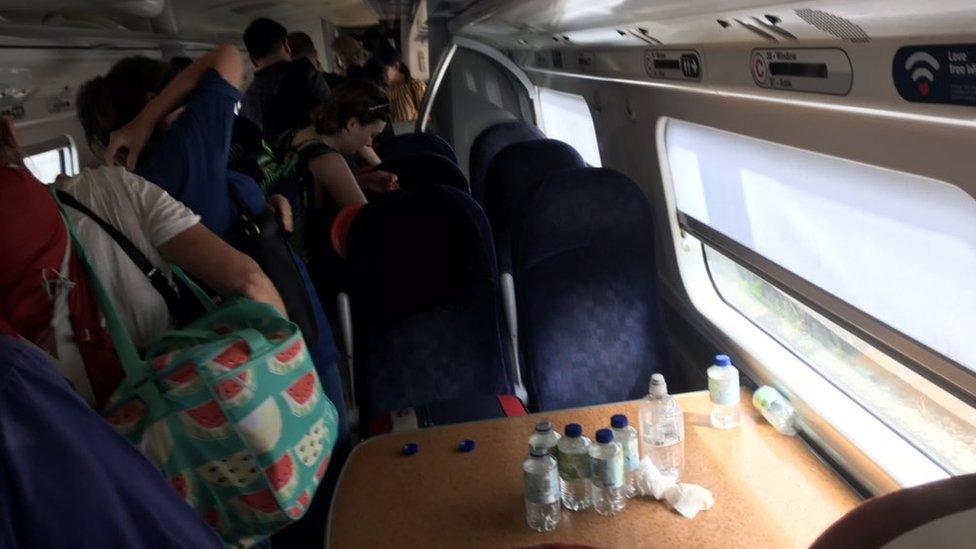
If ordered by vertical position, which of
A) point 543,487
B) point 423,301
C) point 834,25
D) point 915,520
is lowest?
point 543,487

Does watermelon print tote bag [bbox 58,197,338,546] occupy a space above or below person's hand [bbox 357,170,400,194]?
below

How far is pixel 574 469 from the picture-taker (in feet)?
6.04

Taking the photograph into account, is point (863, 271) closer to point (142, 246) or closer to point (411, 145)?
point (142, 246)

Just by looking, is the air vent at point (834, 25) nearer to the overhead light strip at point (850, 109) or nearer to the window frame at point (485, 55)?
the overhead light strip at point (850, 109)

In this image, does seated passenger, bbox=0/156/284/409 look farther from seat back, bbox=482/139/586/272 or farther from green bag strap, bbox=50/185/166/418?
seat back, bbox=482/139/586/272

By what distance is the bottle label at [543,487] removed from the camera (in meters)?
1.76

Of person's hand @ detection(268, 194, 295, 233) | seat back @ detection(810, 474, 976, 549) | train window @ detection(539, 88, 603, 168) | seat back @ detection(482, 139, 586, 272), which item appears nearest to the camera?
seat back @ detection(810, 474, 976, 549)

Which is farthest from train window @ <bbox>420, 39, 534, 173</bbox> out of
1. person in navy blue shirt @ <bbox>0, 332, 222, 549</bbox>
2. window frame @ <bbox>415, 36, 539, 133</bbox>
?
person in navy blue shirt @ <bbox>0, 332, 222, 549</bbox>

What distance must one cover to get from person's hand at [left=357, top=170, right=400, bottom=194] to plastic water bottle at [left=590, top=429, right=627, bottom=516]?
244 centimetres

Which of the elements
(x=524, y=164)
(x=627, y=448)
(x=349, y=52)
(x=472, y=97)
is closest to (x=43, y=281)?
(x=627, y=448)

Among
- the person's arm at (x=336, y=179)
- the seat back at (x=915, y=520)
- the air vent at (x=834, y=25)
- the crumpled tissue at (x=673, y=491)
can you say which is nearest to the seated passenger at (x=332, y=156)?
the person's arm at (x=336, y=179)

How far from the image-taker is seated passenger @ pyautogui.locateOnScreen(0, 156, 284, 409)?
145 centimetres

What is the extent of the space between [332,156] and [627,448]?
6.22 feet

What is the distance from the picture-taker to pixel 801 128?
6.10 ft
